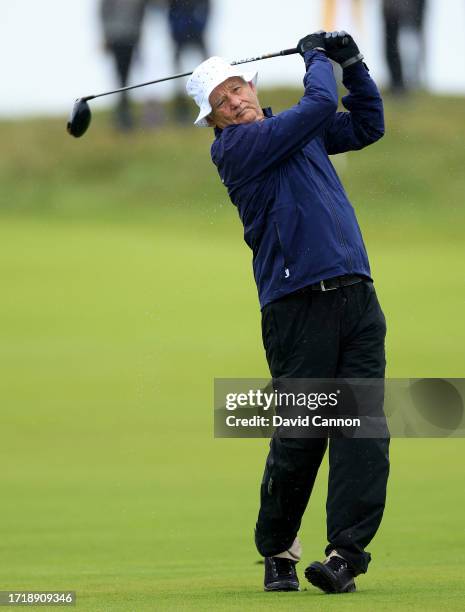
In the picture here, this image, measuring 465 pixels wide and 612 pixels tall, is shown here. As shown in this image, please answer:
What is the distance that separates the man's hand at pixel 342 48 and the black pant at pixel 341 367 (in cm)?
76

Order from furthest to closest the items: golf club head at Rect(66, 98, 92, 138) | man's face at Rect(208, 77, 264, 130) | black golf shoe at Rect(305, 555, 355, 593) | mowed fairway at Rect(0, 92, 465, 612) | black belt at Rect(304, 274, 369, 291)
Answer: golf club head at Rect(66, 98, 92, 138), mowed fairway at Rect(0, 92, 465, 612), man's face at Rect(208, 77, 264, 130), black belt at Rect(304, 274, 369, 291), black golf shoe at Rect(305, 555, 355, 593)

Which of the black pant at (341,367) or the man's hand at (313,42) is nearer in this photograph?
the black pant at (341,367)

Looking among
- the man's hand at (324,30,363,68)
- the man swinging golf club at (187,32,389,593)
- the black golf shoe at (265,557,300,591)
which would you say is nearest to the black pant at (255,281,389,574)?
the man swinging golf club at (187,32,389,593)

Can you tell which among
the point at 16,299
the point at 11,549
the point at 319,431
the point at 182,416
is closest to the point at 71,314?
the point at 16,299

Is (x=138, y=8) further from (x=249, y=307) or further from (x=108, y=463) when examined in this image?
(x=108, y=463)

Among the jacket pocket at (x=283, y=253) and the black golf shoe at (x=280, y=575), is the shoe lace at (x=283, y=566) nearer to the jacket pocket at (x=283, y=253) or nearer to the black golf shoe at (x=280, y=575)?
the black golf shoe at (x=280, y=575)

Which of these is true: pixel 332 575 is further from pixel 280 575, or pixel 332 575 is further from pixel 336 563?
pixel 280 575

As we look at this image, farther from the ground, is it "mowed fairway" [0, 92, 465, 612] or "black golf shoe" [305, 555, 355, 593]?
"mowed fairway" [0, 92, 465, 612]

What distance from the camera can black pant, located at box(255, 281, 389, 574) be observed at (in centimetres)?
559

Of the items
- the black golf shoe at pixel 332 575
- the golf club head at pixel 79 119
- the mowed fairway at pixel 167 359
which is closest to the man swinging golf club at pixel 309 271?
the black golf shoe at pixel 332 575

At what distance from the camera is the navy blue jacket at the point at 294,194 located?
5559mm

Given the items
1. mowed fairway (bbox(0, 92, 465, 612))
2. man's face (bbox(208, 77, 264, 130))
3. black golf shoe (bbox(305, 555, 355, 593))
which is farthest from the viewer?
mowed fairway (bbox(0, 92, 465, 612))

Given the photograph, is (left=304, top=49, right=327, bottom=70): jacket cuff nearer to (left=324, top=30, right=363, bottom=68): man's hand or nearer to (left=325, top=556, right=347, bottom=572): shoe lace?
(left=324, top=30, right=363, bottom=68): man's hand

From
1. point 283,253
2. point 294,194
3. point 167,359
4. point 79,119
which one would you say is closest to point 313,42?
point 294,194
